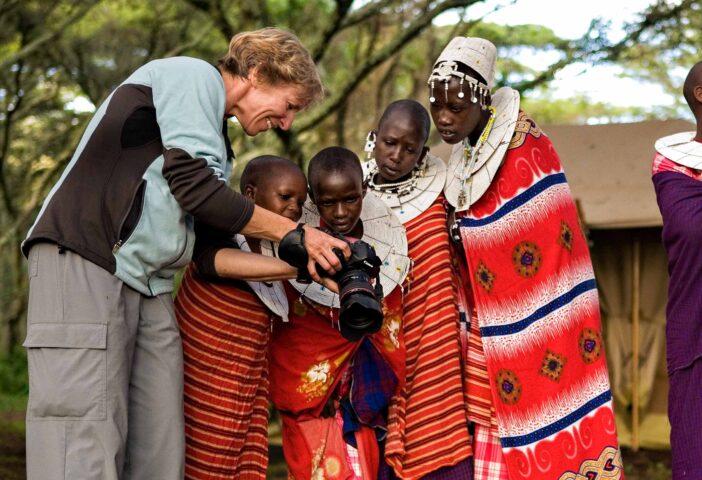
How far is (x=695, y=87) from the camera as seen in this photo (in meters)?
3.61

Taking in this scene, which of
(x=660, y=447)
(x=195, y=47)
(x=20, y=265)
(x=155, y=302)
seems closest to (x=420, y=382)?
(x=155, y=302)

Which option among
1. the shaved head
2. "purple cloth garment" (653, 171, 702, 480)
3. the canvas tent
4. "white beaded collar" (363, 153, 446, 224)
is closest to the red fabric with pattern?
"white beaded collar" (363, 153, 446, 224)

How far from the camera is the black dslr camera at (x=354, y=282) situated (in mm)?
2771

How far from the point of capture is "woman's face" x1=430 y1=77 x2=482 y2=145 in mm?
3717

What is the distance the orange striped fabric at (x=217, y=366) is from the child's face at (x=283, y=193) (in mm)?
314

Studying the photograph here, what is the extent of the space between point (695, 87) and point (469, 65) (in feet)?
2.72

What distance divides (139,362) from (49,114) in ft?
31.9

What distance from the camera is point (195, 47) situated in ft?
33.8

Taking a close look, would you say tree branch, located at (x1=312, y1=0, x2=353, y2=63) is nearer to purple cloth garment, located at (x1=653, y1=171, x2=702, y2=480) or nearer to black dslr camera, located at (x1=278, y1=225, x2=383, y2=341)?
purple cloth garment, located at (x1=653, y1=171, x2=702, y2=480)

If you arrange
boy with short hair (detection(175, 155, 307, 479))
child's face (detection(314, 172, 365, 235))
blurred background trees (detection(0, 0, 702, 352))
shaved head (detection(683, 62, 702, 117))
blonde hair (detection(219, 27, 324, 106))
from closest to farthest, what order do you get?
blonde hair (detection(219, 27, 324, 106))
boy with short hair (detection(175, 155, 307, 479))
child's face (detection(314, 172, 365, 235))
shaved head (detection(683, 62, 702, 117))
blurred background trees (detection(0, 0, 702, 352))

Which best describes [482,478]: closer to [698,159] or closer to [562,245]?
[562,245]

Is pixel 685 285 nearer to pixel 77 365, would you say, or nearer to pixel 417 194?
pixel 417 194

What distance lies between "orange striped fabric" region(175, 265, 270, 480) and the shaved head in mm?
1750

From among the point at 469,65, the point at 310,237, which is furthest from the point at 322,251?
the point at 469,65
